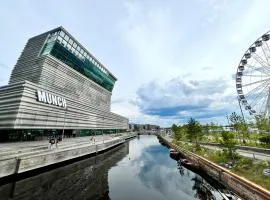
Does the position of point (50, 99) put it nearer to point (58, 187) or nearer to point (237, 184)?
point (58, 187)

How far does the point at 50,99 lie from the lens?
6712cm

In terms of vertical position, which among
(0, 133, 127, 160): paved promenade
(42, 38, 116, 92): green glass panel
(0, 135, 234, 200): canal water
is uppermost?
(42, 38, 116, 92): green glass panel

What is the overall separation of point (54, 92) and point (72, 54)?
1721 inches

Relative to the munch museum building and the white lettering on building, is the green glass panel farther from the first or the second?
the white lettering on building

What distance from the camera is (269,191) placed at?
16891 millimetres

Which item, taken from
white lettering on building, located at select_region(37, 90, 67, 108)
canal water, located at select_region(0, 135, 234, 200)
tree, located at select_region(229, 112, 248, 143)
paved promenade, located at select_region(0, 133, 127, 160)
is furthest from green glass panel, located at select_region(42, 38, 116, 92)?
tree, located at select_region(229, 112, 248, 143)

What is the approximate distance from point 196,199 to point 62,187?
1863cm

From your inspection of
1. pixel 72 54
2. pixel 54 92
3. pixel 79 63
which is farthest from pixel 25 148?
pixel 79 63

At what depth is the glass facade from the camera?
9625 cm

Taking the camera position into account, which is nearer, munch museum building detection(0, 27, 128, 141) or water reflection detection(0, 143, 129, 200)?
water reflection detection(0, 143, 129, 200)

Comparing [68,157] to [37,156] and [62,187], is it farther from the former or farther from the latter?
[62,187]

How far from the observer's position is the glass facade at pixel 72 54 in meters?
96.2

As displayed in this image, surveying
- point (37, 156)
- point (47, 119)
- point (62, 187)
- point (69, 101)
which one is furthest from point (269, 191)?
point (69, 101)

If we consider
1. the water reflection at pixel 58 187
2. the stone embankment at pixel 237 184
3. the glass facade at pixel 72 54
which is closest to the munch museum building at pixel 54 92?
the glass facade at pixel 72 54
